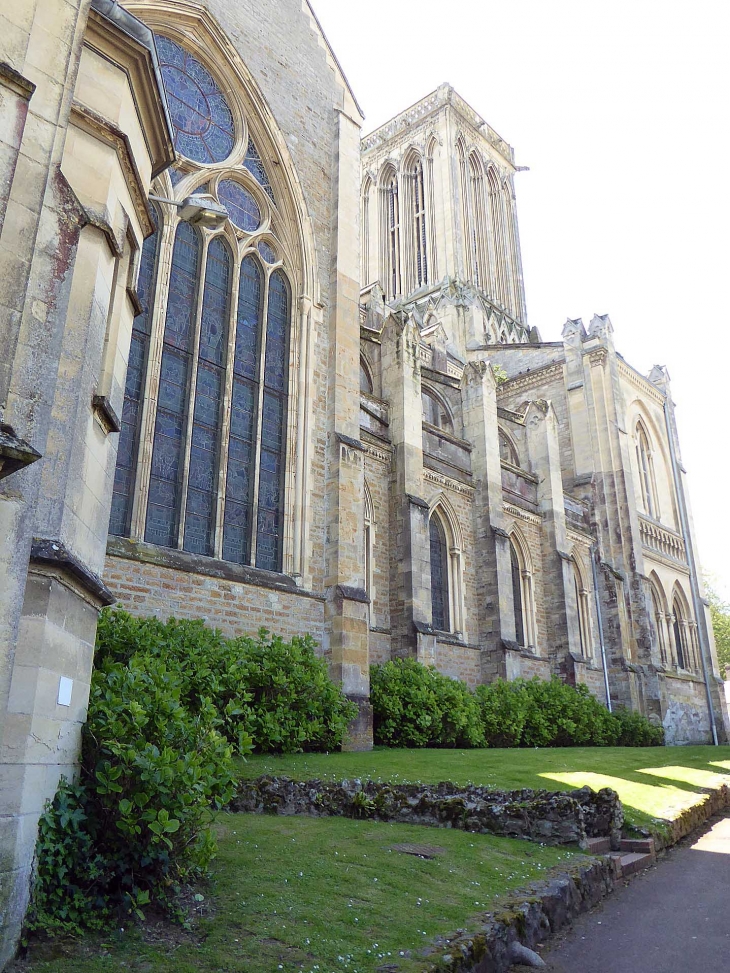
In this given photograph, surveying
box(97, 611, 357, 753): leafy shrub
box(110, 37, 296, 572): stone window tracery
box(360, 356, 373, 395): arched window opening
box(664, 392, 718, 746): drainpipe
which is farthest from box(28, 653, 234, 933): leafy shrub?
box(664, 392, 718, 746): drainpipe

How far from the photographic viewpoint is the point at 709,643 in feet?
111

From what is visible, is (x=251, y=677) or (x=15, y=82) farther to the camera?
(x=251, y=677)

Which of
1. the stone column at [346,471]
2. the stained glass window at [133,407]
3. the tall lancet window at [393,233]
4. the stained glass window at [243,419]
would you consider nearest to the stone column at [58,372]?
the stained glass window at [133,407]

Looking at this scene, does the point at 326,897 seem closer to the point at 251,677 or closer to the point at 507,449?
the point at 251,677

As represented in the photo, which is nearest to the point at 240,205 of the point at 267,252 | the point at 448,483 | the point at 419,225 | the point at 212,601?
the point at 267,252

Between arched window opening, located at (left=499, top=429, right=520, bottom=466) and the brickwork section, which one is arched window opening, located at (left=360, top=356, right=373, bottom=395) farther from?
the brickwork section

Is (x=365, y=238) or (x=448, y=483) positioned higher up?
(x=365, y=238)

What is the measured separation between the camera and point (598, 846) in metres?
7.98

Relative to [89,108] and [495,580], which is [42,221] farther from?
[495,580]

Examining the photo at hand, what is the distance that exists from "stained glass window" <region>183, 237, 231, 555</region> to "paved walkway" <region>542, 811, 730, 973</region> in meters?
8.47

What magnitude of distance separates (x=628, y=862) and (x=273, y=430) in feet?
32.4

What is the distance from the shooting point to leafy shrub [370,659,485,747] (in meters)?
14.9

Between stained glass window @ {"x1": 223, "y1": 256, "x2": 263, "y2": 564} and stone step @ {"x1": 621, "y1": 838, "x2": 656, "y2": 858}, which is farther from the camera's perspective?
stained glass window @ {"x1": 223, "y1": 256, "x2": 263, "y2": 564}

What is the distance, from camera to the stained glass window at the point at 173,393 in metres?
12.7
